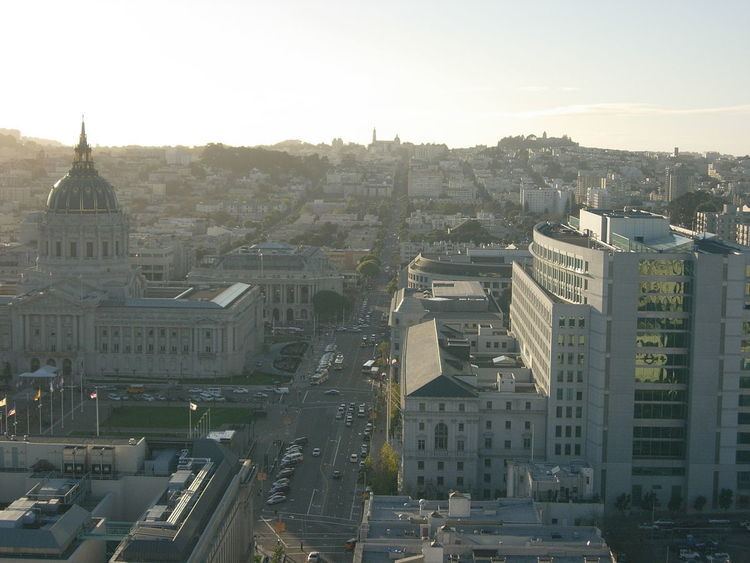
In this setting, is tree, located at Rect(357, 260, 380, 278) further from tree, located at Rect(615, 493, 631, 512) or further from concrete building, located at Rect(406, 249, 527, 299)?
tree, located at Rect(615, 493, 631, 512)

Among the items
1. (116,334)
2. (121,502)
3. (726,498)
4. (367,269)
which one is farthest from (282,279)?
(121,502)

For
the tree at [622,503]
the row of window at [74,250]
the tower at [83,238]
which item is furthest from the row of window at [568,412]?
the row of window at [74,250]

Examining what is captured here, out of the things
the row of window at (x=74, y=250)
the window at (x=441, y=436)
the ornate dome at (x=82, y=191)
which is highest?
the ornate dome at (x=82, y=191)

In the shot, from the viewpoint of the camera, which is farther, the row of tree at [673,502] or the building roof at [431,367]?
the building roof at [431,367]

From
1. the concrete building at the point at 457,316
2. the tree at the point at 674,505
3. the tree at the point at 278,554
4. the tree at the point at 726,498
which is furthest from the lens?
the concrete building at the point at 457,316

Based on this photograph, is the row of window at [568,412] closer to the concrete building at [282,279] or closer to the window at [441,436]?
the window at [441,436]

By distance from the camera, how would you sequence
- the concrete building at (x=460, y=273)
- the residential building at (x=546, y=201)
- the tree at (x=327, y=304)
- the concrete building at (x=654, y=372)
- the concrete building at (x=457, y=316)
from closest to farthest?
1. the concrete building at (x=654, y=372)
2. the concrete building at (x=457, y=316)
3. the concrete building at (x=460, y=273)
4. the tree at (x=327, y=304)
5. the residential building at (x=546, y=201)
